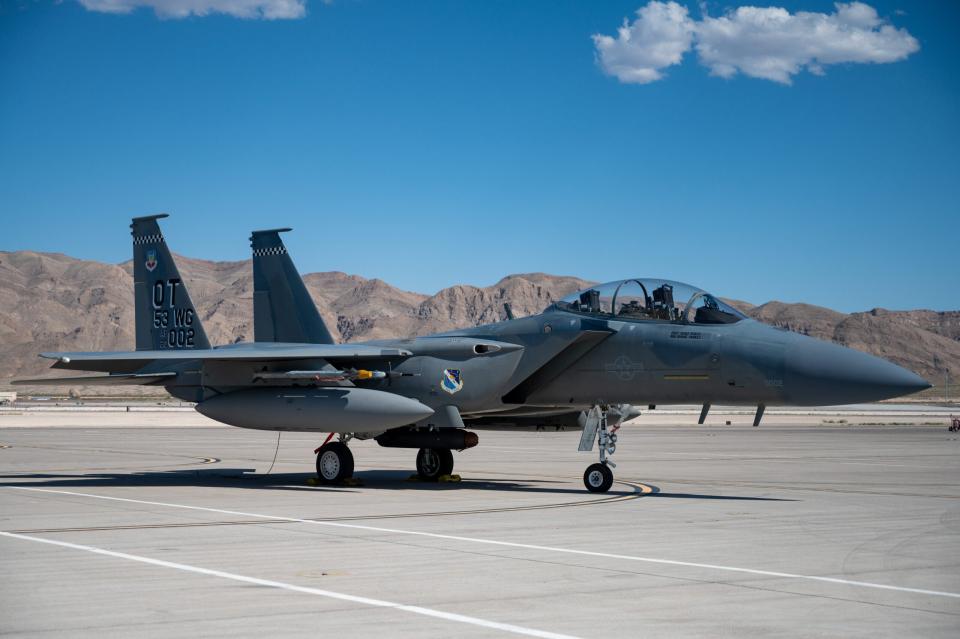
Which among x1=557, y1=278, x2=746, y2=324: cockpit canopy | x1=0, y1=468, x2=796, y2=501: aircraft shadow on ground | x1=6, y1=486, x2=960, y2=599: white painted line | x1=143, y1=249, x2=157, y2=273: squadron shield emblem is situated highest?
x1=143, y1=249, x2=157, y2=273: squadron shield emblem

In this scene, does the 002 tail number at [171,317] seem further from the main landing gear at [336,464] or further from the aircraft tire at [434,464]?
the aircraft tire at [434,464]

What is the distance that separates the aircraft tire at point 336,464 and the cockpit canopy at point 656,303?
4.41 m

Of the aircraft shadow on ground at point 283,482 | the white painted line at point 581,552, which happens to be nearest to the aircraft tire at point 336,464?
the aircraft shadow on ground at point 283,482

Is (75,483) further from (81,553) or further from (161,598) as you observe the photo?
(161,598)

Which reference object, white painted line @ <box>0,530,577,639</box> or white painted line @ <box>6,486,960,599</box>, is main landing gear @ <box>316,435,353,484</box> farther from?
white painted line @ <box>0,530,577,639</box>

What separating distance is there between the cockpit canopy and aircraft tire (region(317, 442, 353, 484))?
14.5 feet

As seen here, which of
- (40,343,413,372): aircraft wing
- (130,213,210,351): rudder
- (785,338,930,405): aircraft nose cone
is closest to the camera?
(785,338,930,405): aircraft nose cone

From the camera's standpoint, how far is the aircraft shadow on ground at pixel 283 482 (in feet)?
51.8

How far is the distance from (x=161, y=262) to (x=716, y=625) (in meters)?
16.1

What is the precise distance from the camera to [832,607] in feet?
22.1

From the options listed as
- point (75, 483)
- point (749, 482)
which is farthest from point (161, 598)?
point (749, 482)

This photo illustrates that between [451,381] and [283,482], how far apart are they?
3613 millimetres

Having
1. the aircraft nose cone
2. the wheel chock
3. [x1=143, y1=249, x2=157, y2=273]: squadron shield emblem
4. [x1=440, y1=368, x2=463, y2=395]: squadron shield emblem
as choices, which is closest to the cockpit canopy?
the aircraft nose cone

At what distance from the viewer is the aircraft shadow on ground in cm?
1579
